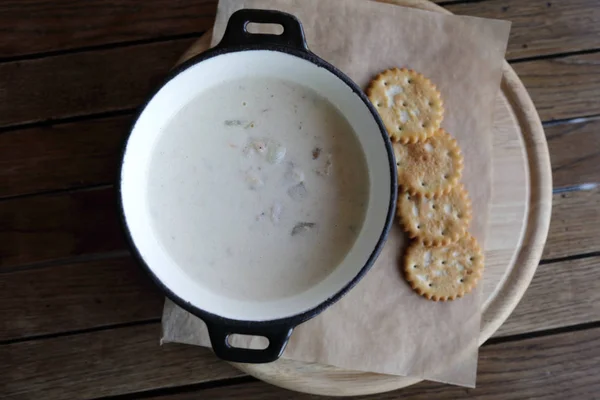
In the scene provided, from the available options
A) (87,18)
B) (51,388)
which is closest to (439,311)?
(51,388)

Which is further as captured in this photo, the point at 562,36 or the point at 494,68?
the point at 562,36

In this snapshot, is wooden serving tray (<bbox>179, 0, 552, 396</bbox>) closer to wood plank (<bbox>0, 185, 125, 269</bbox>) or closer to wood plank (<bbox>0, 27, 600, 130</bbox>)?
wood plank (<bbox>0, 27, 600, 130</bbox>)

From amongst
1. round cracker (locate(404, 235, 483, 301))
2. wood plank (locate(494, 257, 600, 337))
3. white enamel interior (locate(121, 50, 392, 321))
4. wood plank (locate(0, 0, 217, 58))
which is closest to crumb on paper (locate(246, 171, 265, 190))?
white enamel interior (locate(121, 50, 392, 321))

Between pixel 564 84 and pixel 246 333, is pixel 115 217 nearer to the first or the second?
pixel 246 333

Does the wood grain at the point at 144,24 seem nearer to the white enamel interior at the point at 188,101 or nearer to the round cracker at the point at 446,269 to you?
the white enamel interior at the point at 188,101

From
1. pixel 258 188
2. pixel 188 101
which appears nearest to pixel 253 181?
pixel 258 188

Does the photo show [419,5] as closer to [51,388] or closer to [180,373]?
[180,373]
